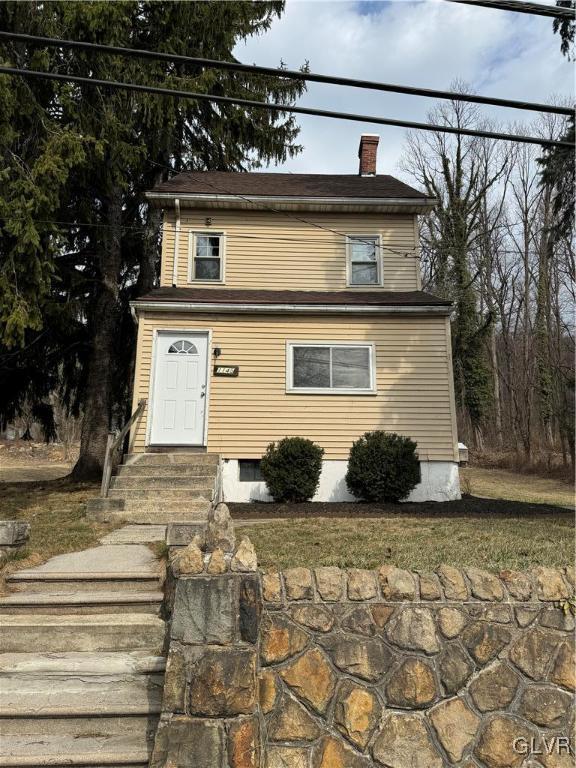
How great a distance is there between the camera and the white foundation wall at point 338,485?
9992 millimetres

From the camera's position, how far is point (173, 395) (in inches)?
406

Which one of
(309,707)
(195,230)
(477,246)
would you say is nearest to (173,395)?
(195,230)

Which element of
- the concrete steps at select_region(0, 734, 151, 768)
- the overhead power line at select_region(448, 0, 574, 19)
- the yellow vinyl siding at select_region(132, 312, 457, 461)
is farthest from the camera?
the yellow vinyl siding at select_region(132, 312, 457, 461)

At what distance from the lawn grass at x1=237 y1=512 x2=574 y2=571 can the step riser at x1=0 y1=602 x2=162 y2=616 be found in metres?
0.97

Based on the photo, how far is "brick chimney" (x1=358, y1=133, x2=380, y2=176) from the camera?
1478cm

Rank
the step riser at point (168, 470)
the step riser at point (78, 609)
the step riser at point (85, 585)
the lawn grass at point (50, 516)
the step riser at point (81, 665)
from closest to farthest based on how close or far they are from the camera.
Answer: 1. the step riser at point (81, 665)
2. the step riser at point (78, 609)
3. the step riser at point (85, 585)
4. the lawn grass at point (50, 516)
5. the step riser at point (168, 470)

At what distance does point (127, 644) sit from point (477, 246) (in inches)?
1095

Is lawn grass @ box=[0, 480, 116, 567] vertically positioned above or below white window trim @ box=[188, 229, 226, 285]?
below

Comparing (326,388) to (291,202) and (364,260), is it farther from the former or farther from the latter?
(291,202)

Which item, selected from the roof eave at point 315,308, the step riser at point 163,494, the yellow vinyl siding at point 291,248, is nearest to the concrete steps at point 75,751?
the step riser at point 163,494

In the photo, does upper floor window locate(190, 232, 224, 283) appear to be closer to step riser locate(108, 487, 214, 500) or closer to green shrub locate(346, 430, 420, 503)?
green shrub locate(346, 430, 420, 503)

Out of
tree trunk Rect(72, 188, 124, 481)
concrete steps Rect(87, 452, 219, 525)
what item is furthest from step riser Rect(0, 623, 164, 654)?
tree trunk Rect(72, 188, 124, 481)

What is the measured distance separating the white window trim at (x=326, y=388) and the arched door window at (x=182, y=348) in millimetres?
1976

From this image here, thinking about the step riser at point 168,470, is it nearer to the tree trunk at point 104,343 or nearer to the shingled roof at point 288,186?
the tree trunk at point 104,343
